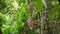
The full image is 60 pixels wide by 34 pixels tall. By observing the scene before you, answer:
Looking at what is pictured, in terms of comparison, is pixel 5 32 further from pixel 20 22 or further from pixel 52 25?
pixel 52 25

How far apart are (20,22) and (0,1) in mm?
1040

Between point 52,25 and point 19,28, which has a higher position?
point 52,25

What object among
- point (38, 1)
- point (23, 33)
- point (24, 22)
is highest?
point (38, 1)

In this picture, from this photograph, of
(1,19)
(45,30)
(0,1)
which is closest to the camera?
(45,30)

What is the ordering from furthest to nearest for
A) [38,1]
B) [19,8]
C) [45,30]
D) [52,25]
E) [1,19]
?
[1,19] → [19,8] → [45,30] → [52,25] → [38,1]

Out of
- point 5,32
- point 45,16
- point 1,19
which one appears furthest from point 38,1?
point 1,19

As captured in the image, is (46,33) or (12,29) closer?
(46,33)

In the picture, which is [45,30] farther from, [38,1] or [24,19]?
[38,1]

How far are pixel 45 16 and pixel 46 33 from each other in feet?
0.90

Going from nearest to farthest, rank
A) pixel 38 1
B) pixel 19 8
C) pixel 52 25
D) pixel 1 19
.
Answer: pixel 38 1 → pixel 52 25 → pixel 19 8 → pixel 1 19

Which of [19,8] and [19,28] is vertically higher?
[19,8]

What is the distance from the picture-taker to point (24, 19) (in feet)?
6.85

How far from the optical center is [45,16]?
5.32 ft

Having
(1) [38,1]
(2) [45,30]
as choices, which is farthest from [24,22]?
(1) [38,1]
